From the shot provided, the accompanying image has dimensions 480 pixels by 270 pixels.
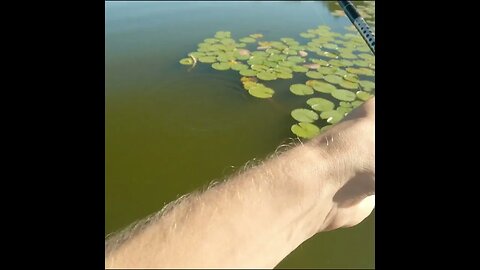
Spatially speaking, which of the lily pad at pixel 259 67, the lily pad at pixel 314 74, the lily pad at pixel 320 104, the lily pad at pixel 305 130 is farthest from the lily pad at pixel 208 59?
the lily pad at pixel 305 130

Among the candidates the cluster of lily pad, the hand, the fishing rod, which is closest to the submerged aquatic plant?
the cluster of lily pad

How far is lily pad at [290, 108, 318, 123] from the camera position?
62.8 inches

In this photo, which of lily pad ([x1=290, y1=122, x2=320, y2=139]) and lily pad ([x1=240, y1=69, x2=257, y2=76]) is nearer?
lily pad ([x1=290, y1=122, x2=320, y2=139])

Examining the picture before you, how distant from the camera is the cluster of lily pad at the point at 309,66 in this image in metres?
1.68

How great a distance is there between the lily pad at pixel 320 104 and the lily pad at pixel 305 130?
0.49 feet

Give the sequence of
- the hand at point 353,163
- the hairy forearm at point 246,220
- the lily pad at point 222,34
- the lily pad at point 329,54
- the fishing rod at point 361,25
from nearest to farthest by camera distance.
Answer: the hairy forearm at point 246,220
the hand at point 353,163
the fishing rod at point 361,25
the lily pad at point 329,54
the lily pad at point 222,34

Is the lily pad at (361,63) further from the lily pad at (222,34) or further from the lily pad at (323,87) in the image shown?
the lily pad at (222,34)

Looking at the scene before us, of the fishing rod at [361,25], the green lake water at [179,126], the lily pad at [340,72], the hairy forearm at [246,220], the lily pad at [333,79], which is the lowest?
the green lake water at [179,126]

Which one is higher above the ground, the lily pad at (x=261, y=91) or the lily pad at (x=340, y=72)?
the lily pad at (x=340, y=72)

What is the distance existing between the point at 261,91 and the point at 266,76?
0.56 feet

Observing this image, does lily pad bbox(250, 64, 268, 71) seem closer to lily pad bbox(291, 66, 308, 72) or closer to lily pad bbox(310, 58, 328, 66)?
lily pad bbox(291, 66, 308, 72)
